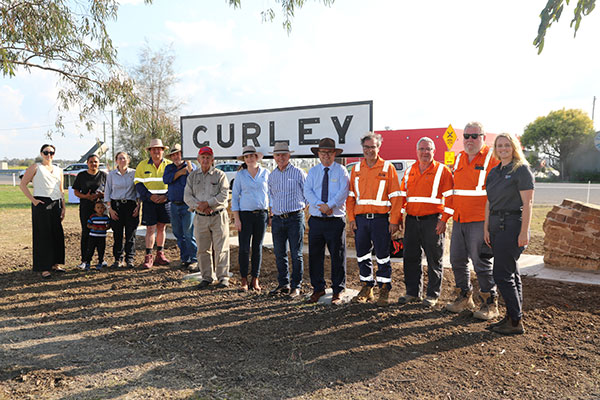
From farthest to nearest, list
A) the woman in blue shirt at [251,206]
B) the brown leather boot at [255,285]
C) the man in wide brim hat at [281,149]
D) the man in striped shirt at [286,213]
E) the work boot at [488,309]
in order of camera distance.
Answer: the brown leather boot at [255,285], the woman in blue shirt at [251,206], the man in wide brim hat at [281,149], the man in striped shirt at [286,213], the work boot at [488,309]

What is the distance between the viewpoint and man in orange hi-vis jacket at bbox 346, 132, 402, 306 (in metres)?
5.75

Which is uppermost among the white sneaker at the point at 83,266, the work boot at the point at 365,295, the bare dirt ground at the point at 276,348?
the work boot at the point at 365,295

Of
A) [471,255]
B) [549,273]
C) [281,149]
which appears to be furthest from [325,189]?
[549,273]

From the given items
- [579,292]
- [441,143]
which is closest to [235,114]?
[579,292]

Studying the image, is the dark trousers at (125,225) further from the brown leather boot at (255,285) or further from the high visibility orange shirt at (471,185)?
the high visibility orange shirt at (471,185)

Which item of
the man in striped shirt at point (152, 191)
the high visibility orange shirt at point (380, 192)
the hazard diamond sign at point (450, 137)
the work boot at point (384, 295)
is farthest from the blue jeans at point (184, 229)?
the hazard diamond sign at point (450, 137)

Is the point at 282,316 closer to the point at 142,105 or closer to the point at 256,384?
the point at 256,384

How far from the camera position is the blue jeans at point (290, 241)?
630 cm

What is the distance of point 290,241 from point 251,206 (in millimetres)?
729

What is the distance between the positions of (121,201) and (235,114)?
2.40 metres

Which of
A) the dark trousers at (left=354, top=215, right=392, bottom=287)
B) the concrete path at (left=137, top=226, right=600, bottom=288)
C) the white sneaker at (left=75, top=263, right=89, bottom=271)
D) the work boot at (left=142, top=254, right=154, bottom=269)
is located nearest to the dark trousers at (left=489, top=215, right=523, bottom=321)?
the dark trousers at (left=354, top=215, right=392, bottom=287)

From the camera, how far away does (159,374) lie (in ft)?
13.0

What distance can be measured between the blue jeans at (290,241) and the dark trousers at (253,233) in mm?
297

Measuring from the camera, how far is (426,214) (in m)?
5.71
